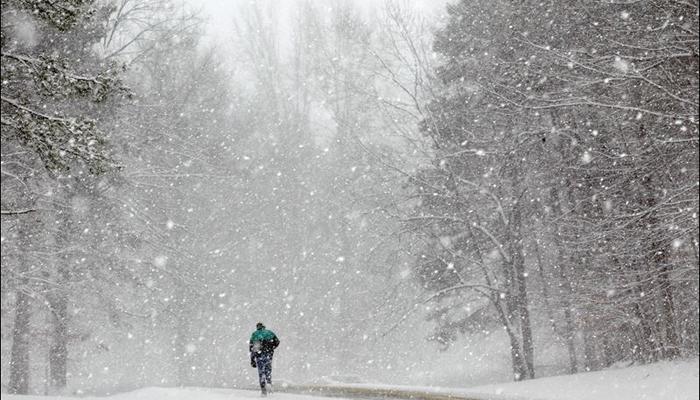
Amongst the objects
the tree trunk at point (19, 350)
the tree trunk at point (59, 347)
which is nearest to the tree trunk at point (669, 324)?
the tree trunk at point (59, 347)

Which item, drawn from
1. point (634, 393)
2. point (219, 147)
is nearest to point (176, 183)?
A: point (219, 147)

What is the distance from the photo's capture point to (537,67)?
15.6 m

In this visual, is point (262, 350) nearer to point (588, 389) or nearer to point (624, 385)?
point (588, 389)

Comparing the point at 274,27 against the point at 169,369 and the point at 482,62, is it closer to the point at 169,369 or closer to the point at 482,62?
the point at 169,369

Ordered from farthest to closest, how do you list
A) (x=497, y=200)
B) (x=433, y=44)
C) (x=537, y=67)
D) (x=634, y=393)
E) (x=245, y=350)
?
(x=245, y=350)
(x=433, y=44)
(x=497, y=200)
(x=537, y=67)
(x=634, y=393)

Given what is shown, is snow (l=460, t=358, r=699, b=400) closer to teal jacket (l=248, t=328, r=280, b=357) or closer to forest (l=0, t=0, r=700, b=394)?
forest (l=0, t=0, r=700, b=394)

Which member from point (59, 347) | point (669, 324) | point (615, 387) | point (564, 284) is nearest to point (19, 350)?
point (59, 347)

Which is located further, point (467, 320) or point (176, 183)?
point (176, 183)

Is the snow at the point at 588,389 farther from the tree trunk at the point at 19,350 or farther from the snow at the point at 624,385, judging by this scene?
the tree trunk at the point at 19,350

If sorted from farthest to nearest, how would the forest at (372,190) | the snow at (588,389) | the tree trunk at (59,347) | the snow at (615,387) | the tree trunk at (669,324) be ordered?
the tree trunk at (59,347)
the tree trunk at (669,324)
the forest at (372,190)
the snow at (588,389)
the snow at (615,387)

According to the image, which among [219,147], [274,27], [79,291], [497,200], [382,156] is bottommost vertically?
[79,291]

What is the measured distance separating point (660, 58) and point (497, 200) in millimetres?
7455

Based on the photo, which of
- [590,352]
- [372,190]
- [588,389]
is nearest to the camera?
[588,389]

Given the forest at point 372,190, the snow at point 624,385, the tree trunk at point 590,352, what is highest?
the forest at point 372,190
